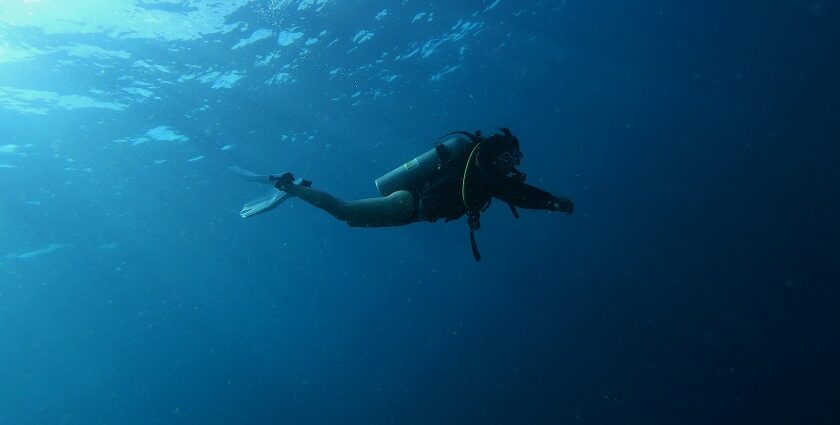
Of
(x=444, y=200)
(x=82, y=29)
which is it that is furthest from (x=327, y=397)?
(x=444, y=200)

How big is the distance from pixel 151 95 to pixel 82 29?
410 cm

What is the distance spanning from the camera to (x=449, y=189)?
555cm

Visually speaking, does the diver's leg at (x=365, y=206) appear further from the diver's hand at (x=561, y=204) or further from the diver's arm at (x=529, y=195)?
the diver's hand at (x=561, y=204)

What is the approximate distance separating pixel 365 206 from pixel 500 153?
190 centimetres

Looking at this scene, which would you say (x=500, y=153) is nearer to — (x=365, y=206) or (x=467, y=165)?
(x=467, y=165)

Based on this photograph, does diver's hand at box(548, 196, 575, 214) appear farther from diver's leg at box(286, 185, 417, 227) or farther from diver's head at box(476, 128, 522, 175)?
diver's leg at box(286, 185, 417, 227)

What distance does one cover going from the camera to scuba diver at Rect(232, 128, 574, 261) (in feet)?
16.7

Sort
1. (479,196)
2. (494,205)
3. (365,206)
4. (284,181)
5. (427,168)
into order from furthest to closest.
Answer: (494,205)
(427,168)
(284,181)
(365,206)
(479,196)

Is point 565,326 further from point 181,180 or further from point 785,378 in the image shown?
point 181,180

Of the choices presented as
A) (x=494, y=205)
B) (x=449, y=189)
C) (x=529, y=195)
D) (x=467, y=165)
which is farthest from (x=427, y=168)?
(x=494, y=205)

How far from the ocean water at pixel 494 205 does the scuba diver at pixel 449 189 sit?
37.1ft

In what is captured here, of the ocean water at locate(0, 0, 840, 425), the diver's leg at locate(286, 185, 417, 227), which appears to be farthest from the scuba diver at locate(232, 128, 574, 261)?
the ocean water at locate(0, 0, 840, 425)

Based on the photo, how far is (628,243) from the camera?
115 feet

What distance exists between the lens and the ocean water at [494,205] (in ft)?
52.7
